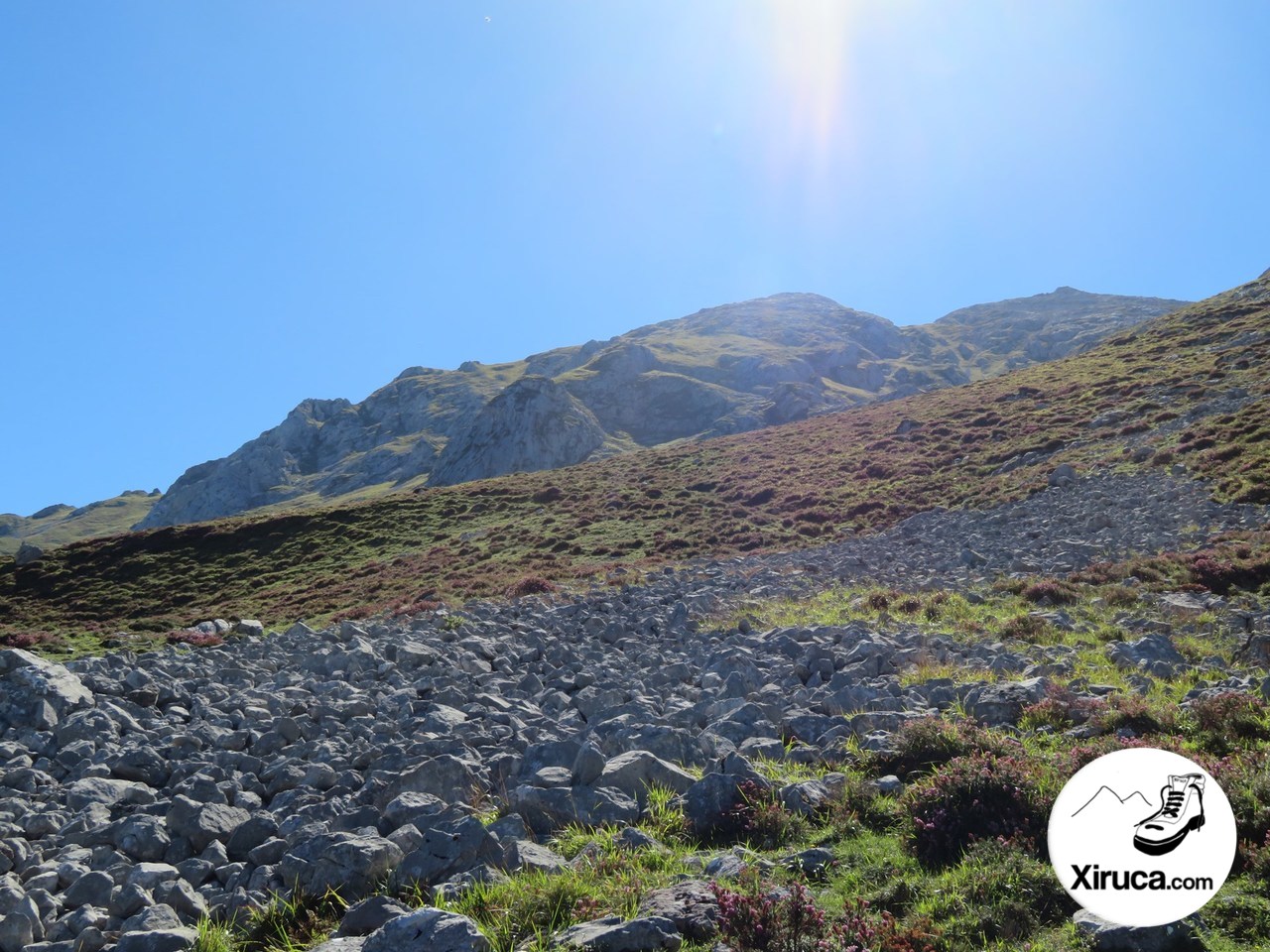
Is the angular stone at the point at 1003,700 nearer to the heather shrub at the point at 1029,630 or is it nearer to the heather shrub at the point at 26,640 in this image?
the heather shrub at the point at 1029,630

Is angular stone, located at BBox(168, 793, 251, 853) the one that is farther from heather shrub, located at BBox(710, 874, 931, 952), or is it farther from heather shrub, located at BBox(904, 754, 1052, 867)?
heather shrub, located at BBox(904, 754, 1052, 867)

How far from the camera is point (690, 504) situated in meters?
48.9

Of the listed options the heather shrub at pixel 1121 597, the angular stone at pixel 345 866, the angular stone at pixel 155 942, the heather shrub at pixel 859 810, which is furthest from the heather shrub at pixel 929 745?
the heather shrub at pixel 1121 597

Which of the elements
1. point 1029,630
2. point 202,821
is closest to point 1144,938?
point 202,821

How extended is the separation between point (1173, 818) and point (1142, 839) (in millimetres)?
489

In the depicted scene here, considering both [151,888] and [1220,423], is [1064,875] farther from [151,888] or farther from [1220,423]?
[1220,423]

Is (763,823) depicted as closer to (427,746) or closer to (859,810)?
(859,810)

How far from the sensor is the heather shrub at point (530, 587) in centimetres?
2972

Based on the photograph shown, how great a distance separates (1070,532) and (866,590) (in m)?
8.84

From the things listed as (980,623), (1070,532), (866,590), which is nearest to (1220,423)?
(1070,532)

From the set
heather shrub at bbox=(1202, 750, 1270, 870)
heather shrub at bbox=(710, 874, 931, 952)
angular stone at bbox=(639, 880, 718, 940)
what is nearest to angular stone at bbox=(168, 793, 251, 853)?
angular stone at bbox=(639, 880, 718, 940)

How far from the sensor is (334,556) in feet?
155

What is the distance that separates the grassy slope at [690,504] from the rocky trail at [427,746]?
14.0m

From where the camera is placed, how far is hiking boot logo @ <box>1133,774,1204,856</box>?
5378mm
